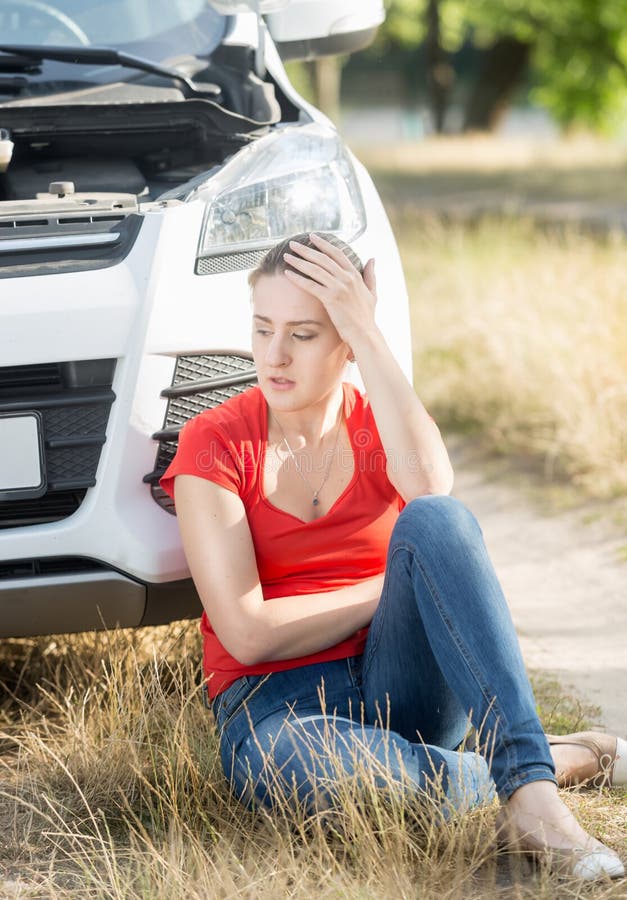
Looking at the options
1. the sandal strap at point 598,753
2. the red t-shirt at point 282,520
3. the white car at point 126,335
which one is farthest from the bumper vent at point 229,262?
the sandal strap at point 598,753

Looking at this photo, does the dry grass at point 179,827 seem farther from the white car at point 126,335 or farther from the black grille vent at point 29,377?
the black grille vent at point 29,377

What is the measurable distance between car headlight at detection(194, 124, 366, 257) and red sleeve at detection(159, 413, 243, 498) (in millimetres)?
423

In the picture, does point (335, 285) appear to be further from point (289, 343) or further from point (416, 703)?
point (416, 703)

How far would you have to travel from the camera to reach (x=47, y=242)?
258cm

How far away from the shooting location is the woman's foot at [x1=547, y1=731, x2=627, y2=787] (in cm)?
258

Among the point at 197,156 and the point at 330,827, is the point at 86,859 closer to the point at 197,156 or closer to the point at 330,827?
the point at 330,827

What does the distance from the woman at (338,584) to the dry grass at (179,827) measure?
75mm

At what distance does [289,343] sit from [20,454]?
0.59 m

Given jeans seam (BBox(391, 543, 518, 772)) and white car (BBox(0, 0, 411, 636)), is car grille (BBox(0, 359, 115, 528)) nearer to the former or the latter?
white car (BBox(0, 0, 411, 636))

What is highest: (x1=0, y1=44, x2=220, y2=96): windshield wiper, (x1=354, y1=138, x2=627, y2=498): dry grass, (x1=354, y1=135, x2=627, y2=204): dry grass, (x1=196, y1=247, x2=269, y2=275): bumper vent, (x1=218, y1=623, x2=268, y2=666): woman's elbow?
(x1=0, y1=44, x2=220, y2=96): windshield wiper

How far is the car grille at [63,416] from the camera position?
2537 mm

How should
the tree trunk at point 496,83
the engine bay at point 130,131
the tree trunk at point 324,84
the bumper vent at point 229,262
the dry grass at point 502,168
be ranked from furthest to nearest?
the tree trunk at point 496,83
the tree trunk at point 324,84
the dry grass at point 502,168
the engine bay at point 130,131
the bumper vent at point 229,262

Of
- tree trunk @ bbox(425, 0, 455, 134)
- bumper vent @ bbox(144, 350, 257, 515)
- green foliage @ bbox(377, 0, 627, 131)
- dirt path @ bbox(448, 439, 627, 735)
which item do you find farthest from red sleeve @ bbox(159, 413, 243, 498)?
tree trunk @ bbox(425, 0, 455, 134)

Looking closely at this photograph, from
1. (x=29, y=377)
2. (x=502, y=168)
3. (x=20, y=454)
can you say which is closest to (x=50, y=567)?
(x=20, y=454)
